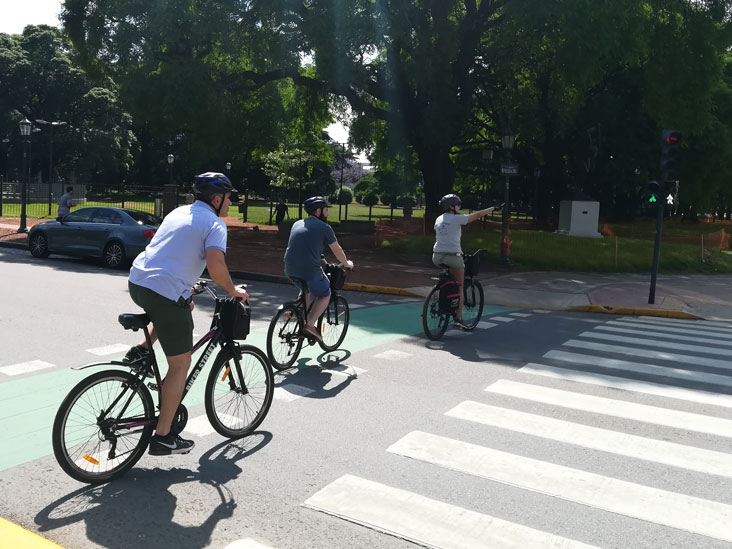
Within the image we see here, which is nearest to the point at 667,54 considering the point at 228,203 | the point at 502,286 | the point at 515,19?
the point at 515,19

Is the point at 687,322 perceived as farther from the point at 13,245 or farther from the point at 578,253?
the point at 13,245

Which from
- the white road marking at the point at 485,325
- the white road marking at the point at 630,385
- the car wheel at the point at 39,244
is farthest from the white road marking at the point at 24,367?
the car wheel at the point at 39,244

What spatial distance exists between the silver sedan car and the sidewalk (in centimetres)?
234

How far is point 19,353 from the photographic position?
23.9 ft

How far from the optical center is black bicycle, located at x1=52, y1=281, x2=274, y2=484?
4051mm

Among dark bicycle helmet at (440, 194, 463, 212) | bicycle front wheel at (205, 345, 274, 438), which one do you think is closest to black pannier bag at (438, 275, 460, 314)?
dark bicycle helmet at (440, 194, 463, 212)

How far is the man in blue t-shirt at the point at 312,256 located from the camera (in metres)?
7.23

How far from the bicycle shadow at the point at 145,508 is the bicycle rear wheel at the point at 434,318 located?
15.5 ft

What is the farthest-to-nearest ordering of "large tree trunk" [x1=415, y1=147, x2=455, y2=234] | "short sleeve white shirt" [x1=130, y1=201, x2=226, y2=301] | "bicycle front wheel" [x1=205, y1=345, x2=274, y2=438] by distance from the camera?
"large tree trunk" [x1=415, y1=147, x2=455, y2=234] < "bicycle front wheel" [x1=205, y1=345, x2=274, y2=438] < "short sleeve white shirt" [x1=130, y1=201, x2=226, y2=301]

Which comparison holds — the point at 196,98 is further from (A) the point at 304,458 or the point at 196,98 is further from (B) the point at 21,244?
(A) the point at 304,458

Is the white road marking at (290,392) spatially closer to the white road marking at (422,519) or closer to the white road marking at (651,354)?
the white road marking at (422,519)

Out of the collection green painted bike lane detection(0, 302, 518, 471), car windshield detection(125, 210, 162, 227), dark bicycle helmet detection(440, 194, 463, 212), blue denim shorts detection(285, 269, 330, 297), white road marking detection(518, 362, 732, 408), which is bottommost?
green painted bike lane detection(0, 302, 518, 471)

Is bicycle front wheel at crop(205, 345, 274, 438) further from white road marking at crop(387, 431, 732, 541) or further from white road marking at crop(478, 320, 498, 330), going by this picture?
white road marking at crop(478, 320, 498, 330)

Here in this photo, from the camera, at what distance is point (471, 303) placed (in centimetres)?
988
